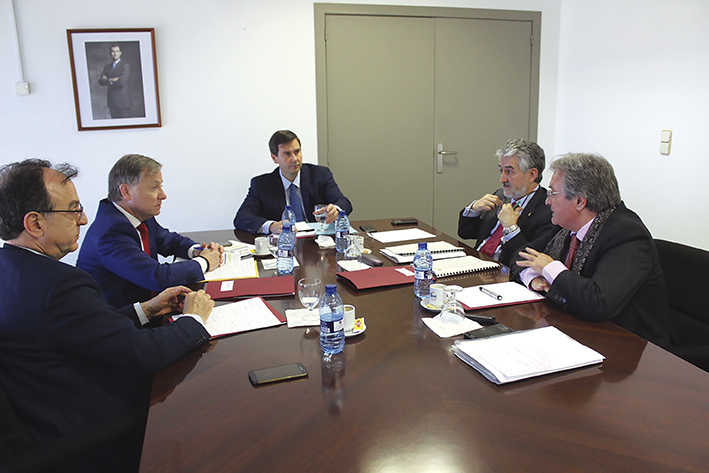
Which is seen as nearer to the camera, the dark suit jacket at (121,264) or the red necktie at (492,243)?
the dark suit jacket at (121,264)

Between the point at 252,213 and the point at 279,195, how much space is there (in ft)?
0.80

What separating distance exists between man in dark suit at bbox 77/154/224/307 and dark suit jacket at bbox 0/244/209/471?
65cm

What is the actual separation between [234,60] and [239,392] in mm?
3502

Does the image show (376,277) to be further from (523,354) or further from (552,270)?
(523,354)

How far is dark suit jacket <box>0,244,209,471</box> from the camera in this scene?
4.48 ft

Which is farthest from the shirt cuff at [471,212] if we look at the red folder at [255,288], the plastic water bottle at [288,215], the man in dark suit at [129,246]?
the man in dark suit at [129,246]

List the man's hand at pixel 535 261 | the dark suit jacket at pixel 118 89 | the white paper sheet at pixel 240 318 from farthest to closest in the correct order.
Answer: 1. the dark suit jacket at pixel 118 89
2. the man's hand at pixel 535 261
3. the white paper sheet at pixel 240 318

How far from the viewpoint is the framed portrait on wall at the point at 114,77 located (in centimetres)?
400

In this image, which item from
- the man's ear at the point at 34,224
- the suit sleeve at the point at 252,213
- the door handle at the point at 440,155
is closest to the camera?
the man's ear at the point at 34,224

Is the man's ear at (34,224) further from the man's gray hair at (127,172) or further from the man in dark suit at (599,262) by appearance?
the man in dark suit at (599,262)

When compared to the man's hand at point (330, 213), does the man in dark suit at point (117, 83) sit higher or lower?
higher

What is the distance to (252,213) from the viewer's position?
3494 millimetres

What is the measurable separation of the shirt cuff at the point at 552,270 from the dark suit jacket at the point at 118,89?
340 centimetres

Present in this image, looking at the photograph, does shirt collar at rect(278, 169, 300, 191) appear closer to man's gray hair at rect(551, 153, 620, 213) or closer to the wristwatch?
Result: the wristwatch
